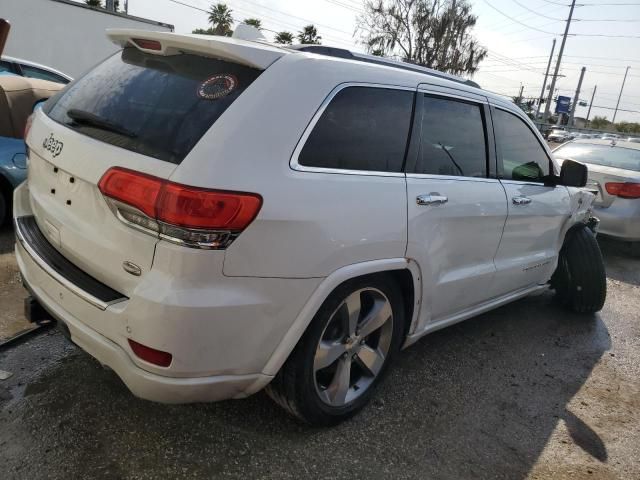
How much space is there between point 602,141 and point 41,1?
48.0 feet

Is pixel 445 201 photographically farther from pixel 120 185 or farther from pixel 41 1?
pixel 41 1

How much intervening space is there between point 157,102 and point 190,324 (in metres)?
0.95

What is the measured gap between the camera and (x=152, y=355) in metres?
1.93

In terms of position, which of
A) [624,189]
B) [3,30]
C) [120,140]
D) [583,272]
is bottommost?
[583,272]

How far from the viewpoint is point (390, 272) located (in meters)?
2.63

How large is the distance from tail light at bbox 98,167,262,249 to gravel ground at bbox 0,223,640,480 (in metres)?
1.08

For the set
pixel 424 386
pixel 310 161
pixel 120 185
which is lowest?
pixel 424 386

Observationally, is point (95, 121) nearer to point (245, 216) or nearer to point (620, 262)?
point (245, 216)

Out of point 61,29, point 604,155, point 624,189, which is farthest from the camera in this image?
point 61,29

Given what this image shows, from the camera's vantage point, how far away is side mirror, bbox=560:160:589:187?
3.97 m

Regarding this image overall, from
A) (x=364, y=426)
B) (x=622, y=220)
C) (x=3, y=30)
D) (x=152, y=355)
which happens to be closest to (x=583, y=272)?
(x=622, y=220)

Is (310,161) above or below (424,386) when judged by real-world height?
above

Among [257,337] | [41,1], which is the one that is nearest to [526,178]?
[257,337]

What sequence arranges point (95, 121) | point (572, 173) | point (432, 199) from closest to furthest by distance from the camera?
point (95, 121), point (432, 199), point (572, 173)
